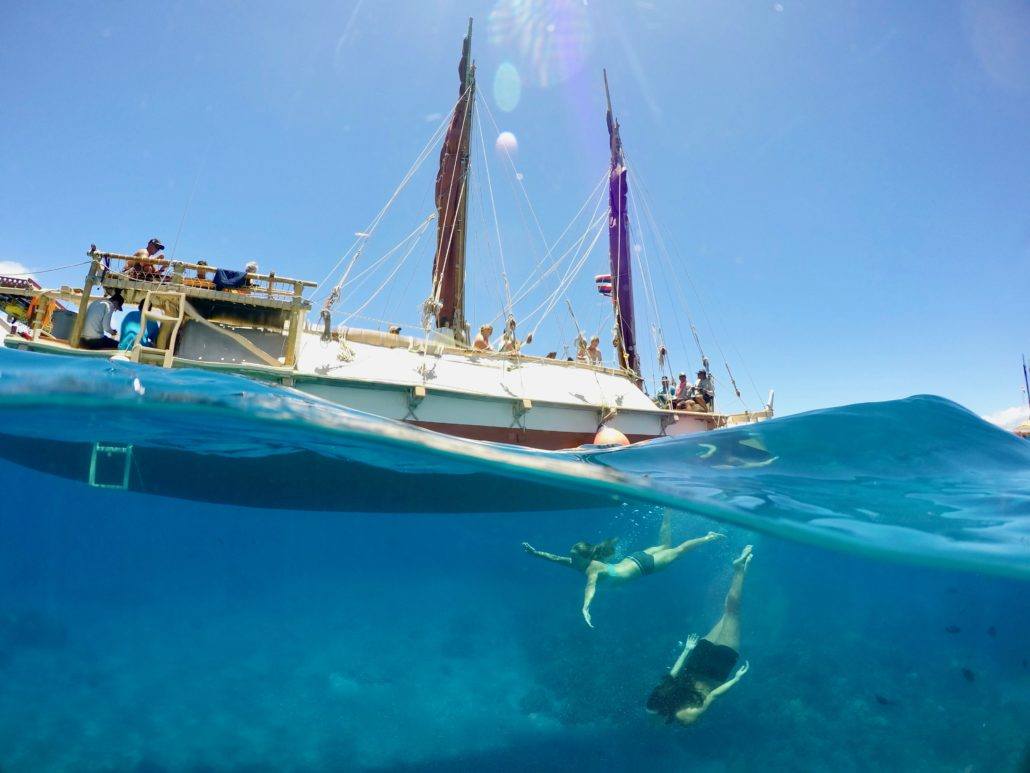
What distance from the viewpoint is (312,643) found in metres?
16.1

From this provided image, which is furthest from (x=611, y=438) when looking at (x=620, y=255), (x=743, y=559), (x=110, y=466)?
(x=620, y=255)

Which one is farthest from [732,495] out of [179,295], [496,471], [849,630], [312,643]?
[849,630]

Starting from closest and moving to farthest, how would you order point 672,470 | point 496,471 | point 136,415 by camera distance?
point 136,415 → point 672,470 → point 496,471

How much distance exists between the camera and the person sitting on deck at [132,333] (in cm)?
862

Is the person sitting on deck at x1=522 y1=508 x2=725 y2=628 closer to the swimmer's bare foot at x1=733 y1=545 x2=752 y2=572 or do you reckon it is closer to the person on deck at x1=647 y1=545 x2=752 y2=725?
the person on deck at x1=647 y1=545 x2=752 y2=725

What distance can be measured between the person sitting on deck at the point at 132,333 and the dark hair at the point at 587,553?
27.7ft

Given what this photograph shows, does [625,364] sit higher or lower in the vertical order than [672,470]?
higher

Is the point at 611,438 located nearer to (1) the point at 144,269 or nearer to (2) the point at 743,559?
(2) the point at 743,559

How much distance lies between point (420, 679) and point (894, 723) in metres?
10.7

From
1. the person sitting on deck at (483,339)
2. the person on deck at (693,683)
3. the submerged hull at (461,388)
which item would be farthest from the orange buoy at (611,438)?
the person sitting on deck at (483,339)

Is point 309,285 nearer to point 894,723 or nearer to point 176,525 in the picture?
point 176,525

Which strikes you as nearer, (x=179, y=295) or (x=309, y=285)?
(x=179, y=295)

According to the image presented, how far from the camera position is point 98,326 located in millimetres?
8859

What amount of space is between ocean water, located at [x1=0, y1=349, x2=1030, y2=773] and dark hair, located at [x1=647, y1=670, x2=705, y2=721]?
1.84 meters
